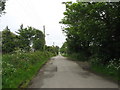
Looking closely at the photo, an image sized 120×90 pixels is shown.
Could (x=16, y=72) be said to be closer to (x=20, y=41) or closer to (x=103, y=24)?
(x=103, y=24)

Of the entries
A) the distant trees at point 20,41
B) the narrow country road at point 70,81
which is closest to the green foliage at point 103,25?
the narrow country road at point 70,81

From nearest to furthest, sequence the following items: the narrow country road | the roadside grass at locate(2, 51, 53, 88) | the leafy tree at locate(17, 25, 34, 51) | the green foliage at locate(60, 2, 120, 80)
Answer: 1. the roadside grass at locate(2, 51, 53, 88)
2. the narrow country road
3. the green foliage at locate(60, 2, 120, 80)
4. the leafy tree at locate(17, 25, 34, 51)

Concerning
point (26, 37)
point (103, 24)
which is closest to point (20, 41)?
point (26, 37)

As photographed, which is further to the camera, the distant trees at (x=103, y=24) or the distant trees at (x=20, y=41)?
the distant trees at (x=20, y=41)

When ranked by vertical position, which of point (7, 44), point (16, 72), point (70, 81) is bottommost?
point (70, 81)

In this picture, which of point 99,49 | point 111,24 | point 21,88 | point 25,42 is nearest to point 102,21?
point 111,24

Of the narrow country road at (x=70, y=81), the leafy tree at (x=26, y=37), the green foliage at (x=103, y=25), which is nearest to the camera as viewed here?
the narrow country road at (x=70, y=81)

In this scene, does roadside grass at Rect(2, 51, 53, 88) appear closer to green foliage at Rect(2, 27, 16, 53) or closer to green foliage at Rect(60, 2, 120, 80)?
green foliage at Rect(60, 2, 120, 80)

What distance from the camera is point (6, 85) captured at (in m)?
A: 6.72

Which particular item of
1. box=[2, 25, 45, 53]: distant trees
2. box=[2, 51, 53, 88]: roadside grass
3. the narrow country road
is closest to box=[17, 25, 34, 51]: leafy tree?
box=[2, 25, 45, 53]: distant trees

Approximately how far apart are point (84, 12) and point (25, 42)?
113 ft

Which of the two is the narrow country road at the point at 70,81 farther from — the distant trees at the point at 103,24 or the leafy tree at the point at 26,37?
the leafy tree at the point at 26,37

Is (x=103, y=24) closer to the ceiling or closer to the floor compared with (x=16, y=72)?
closer to the ceiling

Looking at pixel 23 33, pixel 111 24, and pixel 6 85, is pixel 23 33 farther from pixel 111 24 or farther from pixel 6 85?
pixel 6 85
